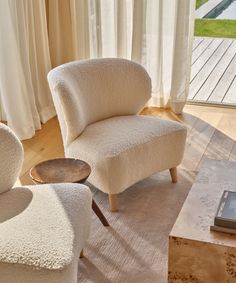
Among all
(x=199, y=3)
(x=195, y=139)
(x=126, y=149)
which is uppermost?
(x=199, y=3)

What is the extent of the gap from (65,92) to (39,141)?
109 cm

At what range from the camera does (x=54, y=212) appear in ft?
6.27

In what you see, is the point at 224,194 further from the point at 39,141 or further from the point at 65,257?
the point at 39,141

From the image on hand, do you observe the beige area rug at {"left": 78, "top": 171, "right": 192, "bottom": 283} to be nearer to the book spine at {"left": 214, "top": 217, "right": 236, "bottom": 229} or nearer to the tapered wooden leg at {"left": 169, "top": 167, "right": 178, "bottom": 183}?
the tapered wooden leg at {"left": 169, "top": 167, "right": 178, "bottom": 183}

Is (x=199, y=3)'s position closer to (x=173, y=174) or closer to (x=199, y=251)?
(x=173, y=174)

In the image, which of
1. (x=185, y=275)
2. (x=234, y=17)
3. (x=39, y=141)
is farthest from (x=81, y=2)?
(x=185, y=275)

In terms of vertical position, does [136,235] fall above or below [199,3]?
below

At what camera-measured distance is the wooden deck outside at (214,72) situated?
4289 millimetres

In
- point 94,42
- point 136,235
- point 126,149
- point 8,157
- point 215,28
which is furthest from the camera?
point 215,28

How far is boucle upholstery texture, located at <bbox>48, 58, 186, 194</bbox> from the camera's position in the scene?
2.61m

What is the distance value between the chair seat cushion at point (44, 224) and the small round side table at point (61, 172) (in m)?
0.17

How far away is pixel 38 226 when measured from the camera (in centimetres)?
183

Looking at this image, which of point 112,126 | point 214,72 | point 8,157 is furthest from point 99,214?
point 214,72

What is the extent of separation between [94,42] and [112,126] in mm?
1382
